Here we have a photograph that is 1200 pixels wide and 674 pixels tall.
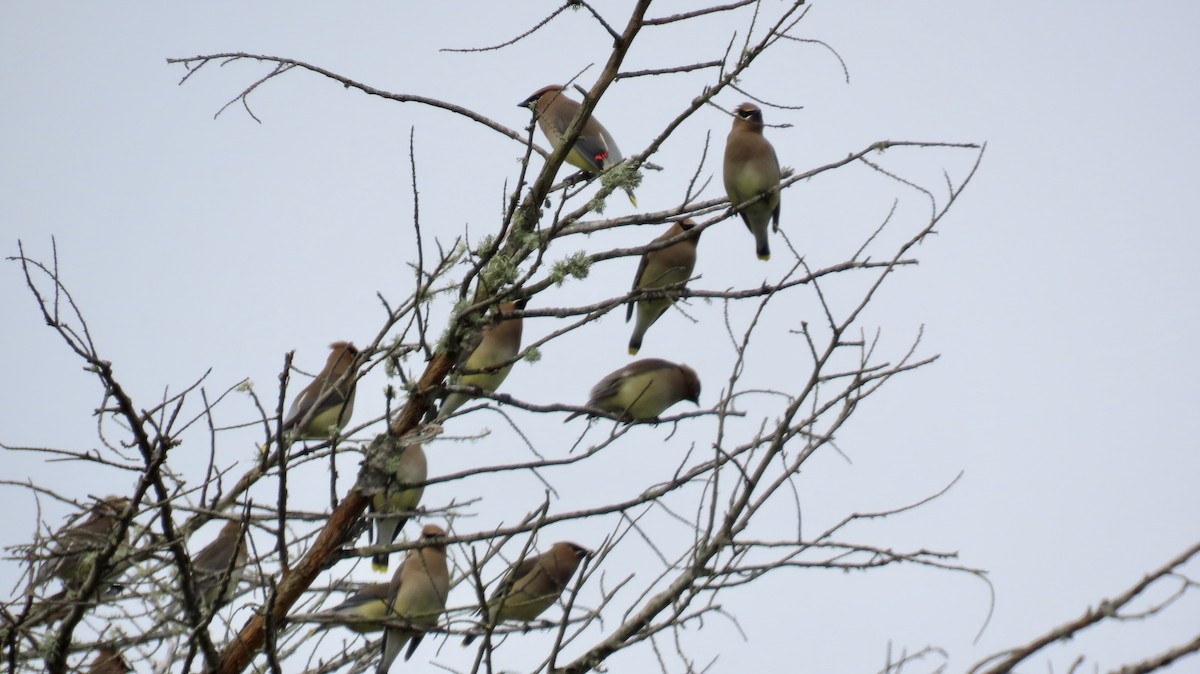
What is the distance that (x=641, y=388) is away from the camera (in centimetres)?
618

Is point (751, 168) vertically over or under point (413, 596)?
over

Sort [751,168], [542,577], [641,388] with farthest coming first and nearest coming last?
[751,168] < [641,388] < [542,577]

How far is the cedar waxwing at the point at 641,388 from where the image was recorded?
6.20 metres

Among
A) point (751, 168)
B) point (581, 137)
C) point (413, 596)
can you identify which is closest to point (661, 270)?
point (751, 168)

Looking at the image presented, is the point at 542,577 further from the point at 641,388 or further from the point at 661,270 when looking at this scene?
the point at 661,270

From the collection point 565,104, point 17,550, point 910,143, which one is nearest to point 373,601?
point 17,550

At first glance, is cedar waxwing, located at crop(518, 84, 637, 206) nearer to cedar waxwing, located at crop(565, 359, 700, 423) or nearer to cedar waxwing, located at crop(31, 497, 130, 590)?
cedar waxwing, located at crop(565, 359, 700, 423)

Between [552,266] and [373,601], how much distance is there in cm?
186

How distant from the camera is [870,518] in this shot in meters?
3.51

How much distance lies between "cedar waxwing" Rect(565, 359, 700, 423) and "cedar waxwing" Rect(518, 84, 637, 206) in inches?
36.5

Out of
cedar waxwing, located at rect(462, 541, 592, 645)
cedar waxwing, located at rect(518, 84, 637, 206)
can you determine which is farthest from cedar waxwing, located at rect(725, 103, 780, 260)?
Answer: cedar waxwing, located at rect(462, 541, 592, 645)

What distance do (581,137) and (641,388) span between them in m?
1.46

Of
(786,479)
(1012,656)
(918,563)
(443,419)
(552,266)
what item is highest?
(552,266)

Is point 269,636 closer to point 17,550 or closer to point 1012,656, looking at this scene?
point 17,550
